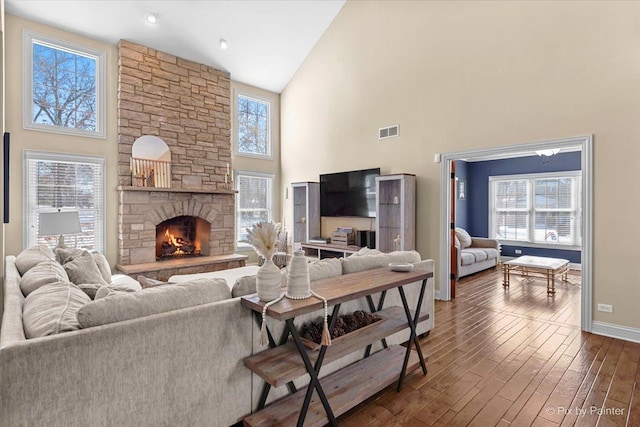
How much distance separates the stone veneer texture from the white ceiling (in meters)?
0.26

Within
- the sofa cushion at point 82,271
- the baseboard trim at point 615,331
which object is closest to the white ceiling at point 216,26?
the sofa cushion at point 82,271

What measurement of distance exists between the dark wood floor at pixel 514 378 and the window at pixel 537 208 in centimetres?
405

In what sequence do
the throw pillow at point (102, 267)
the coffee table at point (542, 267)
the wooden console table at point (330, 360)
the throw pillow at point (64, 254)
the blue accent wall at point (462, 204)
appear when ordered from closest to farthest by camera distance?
the wooden console table at point (330, 360)
the throw pillow at point (64, 254)
the throw pillow at point (102, 267)
the coffee table at point (542, 267)
the blue accent wall at point (462, 204)

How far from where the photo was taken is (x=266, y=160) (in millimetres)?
7270

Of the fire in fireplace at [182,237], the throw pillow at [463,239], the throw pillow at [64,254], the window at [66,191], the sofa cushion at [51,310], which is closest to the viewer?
the sofa cushion at [51,310]

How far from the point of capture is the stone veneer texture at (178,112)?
525 centimetres

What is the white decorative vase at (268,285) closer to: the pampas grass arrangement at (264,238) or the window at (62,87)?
the pampas grass arrangement at (264,238)

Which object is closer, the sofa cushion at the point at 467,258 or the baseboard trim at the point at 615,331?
the baseboard trim at the point at 615,331

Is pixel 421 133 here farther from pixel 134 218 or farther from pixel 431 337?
pixel 134 218

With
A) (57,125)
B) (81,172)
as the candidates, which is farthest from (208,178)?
(57,125)

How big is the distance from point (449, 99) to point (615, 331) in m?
3.36

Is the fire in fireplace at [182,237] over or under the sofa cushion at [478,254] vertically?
over

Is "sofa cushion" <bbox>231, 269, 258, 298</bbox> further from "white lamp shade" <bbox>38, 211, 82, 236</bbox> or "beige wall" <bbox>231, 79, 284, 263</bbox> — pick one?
"beige wall" <bbox>231, 79, 284, 263</bbox>

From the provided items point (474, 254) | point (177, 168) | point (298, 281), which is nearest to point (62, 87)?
point (177, 168)
